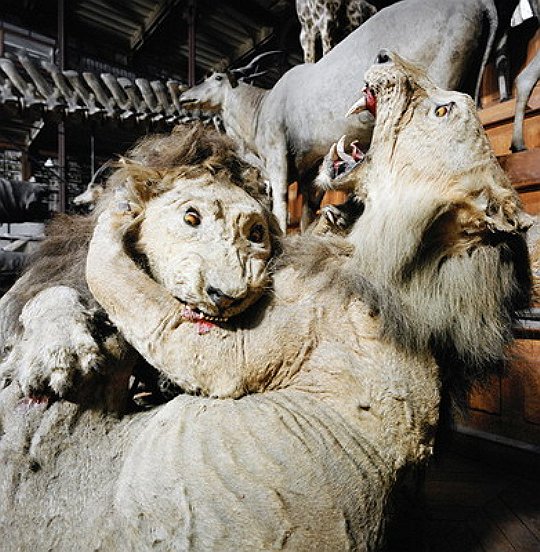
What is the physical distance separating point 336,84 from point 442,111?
1400 mm

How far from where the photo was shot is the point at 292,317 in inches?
26.7

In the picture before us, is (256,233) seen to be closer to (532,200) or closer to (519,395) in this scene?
(519,395)

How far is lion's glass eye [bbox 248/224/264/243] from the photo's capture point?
2.48 feet

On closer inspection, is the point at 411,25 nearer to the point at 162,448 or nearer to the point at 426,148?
the point at 426,148

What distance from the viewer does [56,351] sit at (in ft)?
2.12

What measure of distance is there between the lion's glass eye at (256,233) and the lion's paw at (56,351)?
304 mm

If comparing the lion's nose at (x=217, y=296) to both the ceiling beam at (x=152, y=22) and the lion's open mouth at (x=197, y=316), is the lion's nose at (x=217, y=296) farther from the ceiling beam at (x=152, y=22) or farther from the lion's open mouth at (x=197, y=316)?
the ceiling beam at (x=152, y=22)

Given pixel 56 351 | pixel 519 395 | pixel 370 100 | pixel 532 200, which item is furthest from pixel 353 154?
pixel 532 200

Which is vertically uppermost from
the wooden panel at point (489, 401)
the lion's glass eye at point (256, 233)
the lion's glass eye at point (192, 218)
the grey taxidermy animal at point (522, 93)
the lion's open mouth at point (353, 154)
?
the grey taxidermy animal at point (522, 93)

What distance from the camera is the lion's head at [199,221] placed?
67cm

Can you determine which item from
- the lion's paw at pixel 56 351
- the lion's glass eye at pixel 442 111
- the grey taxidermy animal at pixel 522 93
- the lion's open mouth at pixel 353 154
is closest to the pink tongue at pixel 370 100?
the lion's open mouth at pixel 353 154

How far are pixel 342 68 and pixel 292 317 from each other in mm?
1557

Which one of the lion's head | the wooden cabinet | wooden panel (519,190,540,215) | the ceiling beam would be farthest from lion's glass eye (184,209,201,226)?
the ceiling beam

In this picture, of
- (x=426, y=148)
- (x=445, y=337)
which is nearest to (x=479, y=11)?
(x=426, y=148)
